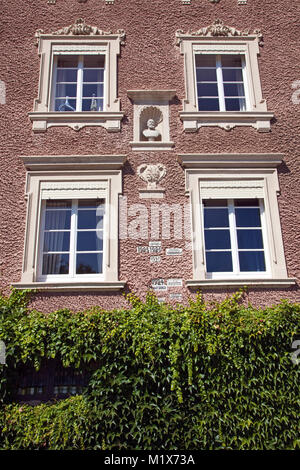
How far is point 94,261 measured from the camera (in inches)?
314

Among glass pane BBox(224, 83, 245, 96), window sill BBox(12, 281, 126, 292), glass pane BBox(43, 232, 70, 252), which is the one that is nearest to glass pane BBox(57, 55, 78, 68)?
glass pane BBox(224, 83, 245, 96)

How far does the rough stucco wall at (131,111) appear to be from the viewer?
783cm

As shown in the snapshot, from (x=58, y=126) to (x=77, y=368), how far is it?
514 cm

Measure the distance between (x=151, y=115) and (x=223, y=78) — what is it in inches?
80.3

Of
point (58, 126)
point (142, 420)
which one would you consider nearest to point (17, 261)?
point (58, 126)

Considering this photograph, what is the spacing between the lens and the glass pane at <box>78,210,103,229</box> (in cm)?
819

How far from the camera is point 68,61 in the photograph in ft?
31.6

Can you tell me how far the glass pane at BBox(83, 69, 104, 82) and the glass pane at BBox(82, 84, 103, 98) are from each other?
0.22m

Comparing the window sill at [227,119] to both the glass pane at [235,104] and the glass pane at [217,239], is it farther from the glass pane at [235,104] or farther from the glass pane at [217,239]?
the glass pane at [217,239]

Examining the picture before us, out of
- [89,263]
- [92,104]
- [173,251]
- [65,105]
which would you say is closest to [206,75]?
[92,104]

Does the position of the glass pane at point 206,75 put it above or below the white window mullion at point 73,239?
above

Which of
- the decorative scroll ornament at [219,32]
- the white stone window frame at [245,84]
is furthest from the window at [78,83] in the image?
the decorative scroll ornament at [219,32]

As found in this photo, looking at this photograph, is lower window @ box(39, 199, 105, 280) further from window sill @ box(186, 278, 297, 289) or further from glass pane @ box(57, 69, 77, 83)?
glass pane @ box(57, 69, 77, 83)

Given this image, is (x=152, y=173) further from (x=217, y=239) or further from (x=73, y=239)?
(x=73, y=239)
